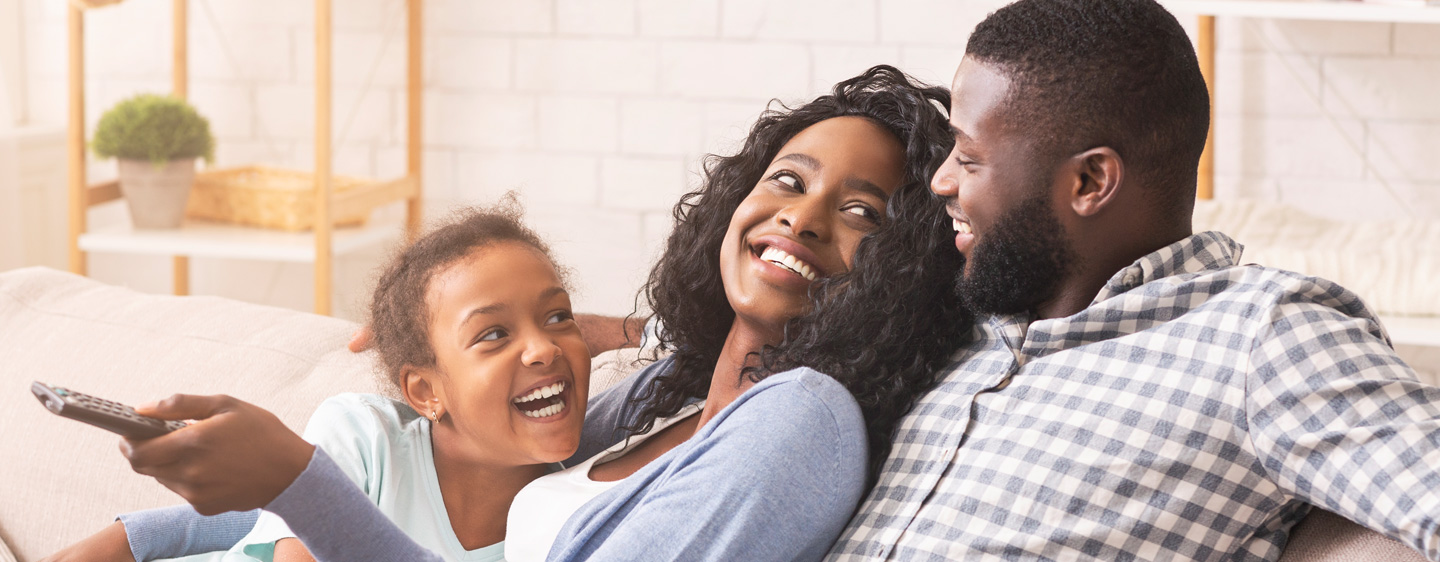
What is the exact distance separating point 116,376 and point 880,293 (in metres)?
1.01

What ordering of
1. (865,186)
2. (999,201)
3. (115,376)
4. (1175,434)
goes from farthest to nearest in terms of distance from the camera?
(115,376) < (865,186) < (999,201) < (1175,434)

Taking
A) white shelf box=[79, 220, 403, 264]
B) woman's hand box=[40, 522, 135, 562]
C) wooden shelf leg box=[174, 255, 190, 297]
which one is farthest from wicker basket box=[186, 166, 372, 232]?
woman's hand box=[40, 522, 135, 562]

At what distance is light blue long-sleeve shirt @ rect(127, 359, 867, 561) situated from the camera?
0.91 meters

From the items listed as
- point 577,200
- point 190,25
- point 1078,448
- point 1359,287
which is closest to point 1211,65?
point 1359,287

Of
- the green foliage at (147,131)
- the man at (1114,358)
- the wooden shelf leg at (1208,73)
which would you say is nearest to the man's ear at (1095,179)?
the man at (1114,358)

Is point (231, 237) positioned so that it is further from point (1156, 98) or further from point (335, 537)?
point (1156, 98)

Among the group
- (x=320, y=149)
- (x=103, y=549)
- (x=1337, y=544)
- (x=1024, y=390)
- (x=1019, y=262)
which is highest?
(x=320, y=149)

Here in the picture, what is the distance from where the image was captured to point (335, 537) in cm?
90

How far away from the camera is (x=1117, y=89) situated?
98 centimetres

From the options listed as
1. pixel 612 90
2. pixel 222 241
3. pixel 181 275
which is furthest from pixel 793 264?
pixel 181 275

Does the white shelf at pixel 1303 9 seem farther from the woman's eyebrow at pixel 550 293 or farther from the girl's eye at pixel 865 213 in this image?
the woman's eyebrow at pixel 550 293

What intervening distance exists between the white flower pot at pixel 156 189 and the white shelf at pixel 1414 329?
2.32 m

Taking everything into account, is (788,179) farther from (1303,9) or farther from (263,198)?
(263,198)

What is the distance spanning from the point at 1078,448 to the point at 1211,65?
165 centimetres
